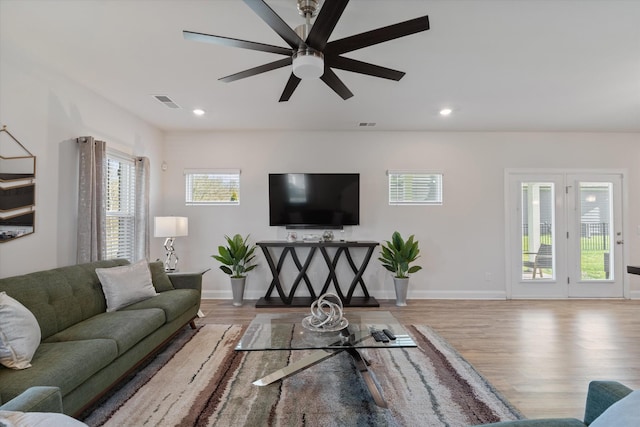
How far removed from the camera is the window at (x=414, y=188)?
480cm

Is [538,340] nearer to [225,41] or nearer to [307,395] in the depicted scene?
[307,395]

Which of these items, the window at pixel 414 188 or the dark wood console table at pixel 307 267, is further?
the window at pixel 414 188

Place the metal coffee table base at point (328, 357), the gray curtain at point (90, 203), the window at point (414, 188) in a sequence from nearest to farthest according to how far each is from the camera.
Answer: the metal coffee table base at point (328, 357), the gray curtain at point (90, 203), the window at point (414, 188)

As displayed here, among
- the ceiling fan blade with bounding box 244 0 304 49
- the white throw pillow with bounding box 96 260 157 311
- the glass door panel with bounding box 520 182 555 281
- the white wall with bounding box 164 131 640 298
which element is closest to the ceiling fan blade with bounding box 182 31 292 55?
the ceiling fan blade with bounding box 244 0 304 49

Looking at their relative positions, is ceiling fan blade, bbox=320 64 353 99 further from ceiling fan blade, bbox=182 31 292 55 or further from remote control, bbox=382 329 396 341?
remote control, bbox=382 329 396 341

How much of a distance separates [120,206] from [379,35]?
3.66 metres

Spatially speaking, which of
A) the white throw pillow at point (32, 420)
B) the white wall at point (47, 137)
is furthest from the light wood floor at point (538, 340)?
the white throw pillow at point (32, 420)

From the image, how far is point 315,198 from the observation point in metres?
4.57

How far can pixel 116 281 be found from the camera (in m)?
2.68

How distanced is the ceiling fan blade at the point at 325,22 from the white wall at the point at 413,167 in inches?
119

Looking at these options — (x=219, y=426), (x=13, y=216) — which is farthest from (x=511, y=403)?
(x=13, y=216)

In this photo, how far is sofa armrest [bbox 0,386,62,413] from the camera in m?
1.09

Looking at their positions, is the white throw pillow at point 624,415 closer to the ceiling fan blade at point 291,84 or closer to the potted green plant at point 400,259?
the ceiling fan blade at point 291,84

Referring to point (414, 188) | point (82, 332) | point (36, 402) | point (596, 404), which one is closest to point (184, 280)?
point (82, 332)
